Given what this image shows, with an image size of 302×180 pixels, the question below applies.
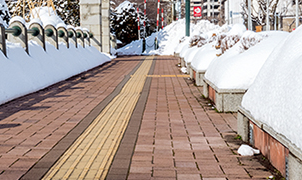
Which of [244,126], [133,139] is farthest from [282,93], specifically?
[133,139]

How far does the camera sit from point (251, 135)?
15.2ft

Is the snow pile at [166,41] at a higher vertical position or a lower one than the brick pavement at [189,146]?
higher

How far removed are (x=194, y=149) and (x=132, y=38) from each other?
37265 millimetres

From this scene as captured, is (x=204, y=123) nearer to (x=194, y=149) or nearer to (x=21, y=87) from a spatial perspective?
(x=194, y=149)

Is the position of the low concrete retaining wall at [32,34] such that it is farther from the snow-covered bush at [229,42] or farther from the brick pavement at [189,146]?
the snow-covered bush at [229,42]

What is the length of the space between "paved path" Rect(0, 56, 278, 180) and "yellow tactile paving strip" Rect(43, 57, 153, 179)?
1 centimetres

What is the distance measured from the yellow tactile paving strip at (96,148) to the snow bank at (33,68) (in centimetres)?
215

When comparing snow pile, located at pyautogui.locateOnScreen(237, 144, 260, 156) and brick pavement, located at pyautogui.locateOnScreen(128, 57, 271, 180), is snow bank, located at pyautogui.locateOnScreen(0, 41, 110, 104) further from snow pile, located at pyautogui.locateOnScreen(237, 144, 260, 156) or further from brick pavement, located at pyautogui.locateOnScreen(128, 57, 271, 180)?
snow pile, located at pyautogui.locateOnScreen(237, 144, 260, 156)

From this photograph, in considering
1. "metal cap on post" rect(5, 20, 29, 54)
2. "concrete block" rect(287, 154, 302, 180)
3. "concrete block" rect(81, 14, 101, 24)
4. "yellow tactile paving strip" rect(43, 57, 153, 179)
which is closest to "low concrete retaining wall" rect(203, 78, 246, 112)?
"yellow tactile paving strip" rect(43, 57, 153, 179)

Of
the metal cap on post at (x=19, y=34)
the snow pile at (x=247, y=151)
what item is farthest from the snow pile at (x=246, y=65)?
the metal cap on post at (x=19, y=34)

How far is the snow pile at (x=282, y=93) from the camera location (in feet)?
10.3

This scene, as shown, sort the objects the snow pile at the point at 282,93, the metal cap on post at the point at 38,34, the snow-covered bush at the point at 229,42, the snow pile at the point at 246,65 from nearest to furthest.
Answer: the snow pile at the point at 282,93, the snow pile at the point at 246,65, the snow-covered bush at the point at 229,42, the metal cap on post at the point at 38,34

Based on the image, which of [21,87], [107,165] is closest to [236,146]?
[107,165]

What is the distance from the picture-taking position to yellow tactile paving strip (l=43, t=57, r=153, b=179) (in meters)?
3.76
